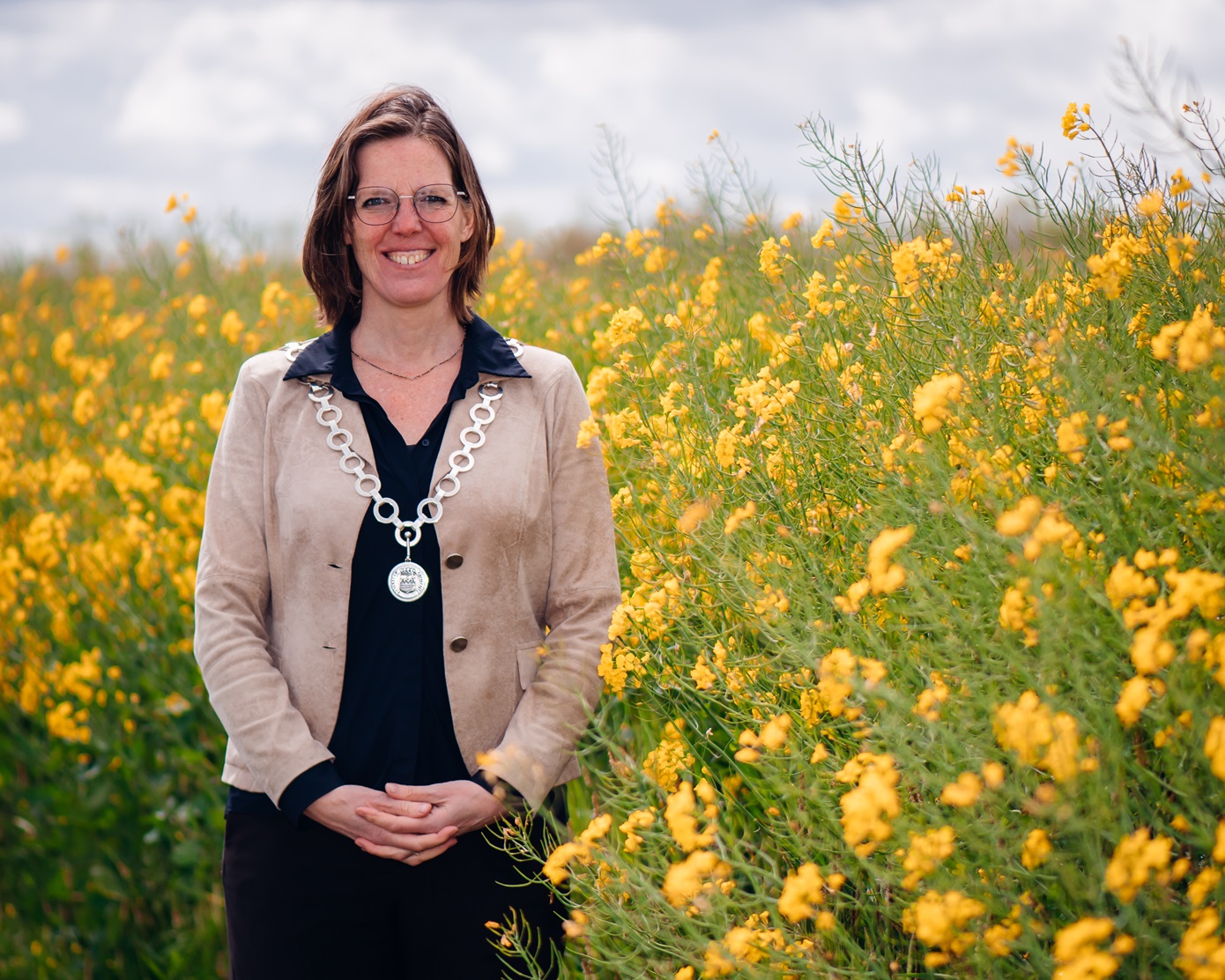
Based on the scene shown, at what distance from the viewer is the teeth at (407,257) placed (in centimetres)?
220

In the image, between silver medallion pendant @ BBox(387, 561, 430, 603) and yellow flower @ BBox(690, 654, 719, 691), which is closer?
yellow flower @ BBox(690, 654, 719, 691)

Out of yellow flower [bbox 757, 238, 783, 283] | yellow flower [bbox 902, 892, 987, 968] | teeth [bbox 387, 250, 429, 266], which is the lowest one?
yellow flower [bbox 902, 892, 987, 968]

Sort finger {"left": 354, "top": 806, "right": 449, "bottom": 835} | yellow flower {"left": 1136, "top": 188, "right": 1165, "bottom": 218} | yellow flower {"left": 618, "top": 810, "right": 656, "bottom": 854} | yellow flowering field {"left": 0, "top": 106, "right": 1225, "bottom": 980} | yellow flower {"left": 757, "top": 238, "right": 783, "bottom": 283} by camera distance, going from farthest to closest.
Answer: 1. yellow flower {"left": 757, "top": 238, "right": 783, "bottom": 283}
2. finger {"left": 354, "top": 806, "right": 449, "bottom": 835}
3. yellow flower {"left": 1136, "top": 188, "right": 1165, "bottom": 218}
4. yellow flower {"left": 618, "top": 810, "right": 656, "bottom": 854}
5. yellow flowering field {"left": 0, "top": 106, "right": 1225, "bottom": 980}

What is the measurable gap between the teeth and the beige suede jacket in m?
0.27

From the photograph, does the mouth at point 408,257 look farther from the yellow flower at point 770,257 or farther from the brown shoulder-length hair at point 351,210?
the yellow flower at point 770,257

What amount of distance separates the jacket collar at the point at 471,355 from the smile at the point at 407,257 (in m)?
0.21

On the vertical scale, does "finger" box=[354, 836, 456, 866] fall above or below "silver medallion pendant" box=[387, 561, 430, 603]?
below

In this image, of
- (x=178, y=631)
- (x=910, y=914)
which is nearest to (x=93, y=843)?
(x=178, y=631)

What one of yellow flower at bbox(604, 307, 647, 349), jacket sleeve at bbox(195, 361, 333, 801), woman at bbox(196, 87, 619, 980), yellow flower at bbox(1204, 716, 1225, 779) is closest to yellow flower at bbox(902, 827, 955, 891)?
yellow flower at bbox(1204, 716, 1225, 779)

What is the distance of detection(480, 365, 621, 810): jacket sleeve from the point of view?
2119 mm

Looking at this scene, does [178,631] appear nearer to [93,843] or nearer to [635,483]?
[93,843]

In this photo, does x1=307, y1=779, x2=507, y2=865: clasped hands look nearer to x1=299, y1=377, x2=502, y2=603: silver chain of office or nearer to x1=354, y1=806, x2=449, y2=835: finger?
x1=354, y1=806, x2=449, y2=835: finger

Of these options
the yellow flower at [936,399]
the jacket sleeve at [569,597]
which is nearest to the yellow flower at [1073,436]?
the yellow flower at [936,399]

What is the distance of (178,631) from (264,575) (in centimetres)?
163
